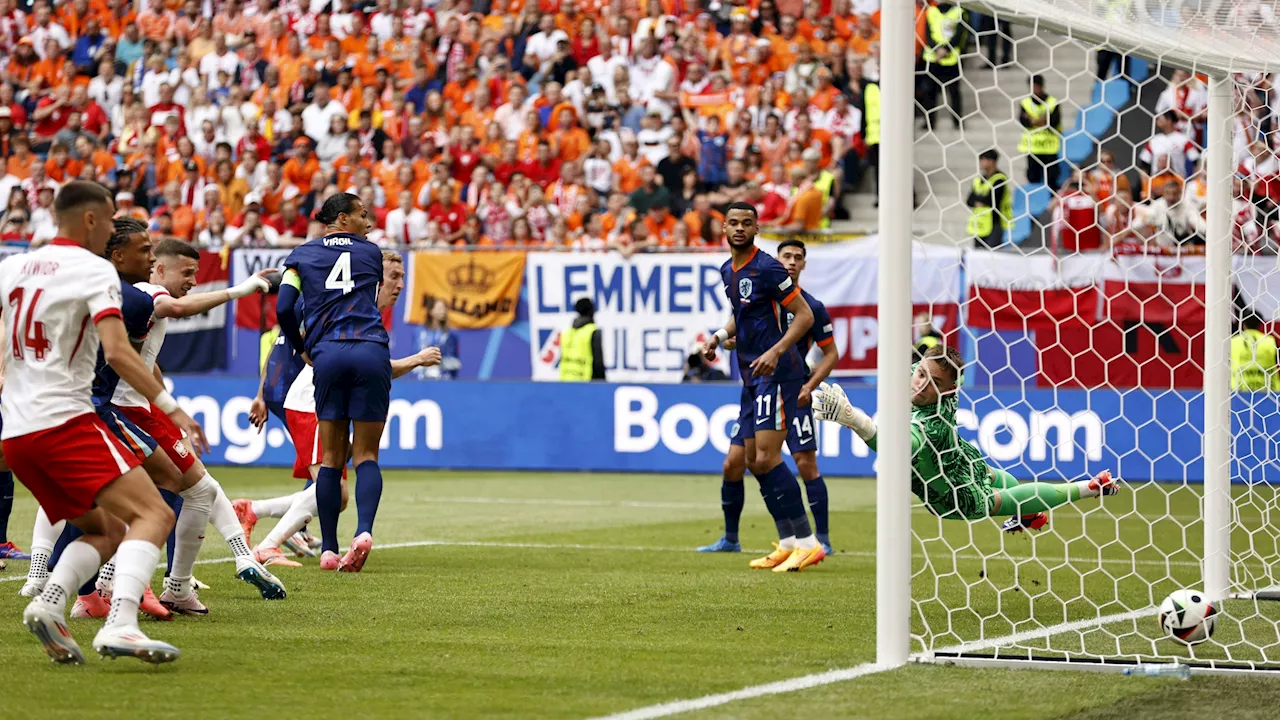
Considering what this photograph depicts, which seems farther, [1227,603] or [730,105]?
[730,105]

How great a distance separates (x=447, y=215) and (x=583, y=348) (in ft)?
11.5

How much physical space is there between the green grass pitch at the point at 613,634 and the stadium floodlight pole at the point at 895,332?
0.32 m

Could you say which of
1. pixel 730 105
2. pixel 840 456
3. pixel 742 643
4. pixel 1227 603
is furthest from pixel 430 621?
pixel 730 105

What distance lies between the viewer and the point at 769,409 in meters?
10.1

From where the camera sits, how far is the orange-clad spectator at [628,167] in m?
20.7

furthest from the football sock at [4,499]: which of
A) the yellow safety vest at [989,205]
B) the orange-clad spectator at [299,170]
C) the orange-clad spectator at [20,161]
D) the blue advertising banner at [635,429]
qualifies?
the orange-clad spectator at [20,161]

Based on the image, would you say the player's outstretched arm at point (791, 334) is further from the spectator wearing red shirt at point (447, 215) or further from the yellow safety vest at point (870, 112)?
the spectator wearing red shirt at point (447, 215)

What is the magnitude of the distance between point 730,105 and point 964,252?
5053mm

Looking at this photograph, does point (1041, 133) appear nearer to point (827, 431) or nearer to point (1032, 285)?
point (1032, 285)

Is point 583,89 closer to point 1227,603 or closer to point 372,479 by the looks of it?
point 372,479

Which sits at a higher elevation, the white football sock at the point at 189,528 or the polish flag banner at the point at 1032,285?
the polish flag banner at the point at 1032,285

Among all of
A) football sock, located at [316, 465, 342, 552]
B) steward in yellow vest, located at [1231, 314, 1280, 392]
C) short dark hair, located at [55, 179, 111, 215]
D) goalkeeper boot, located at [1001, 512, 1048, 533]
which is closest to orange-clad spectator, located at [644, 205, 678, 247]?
steward in yellow vest, located at [1231, 314, 1280, 392]

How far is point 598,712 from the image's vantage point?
17.0 ft

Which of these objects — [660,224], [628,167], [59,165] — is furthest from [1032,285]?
[59,165]
